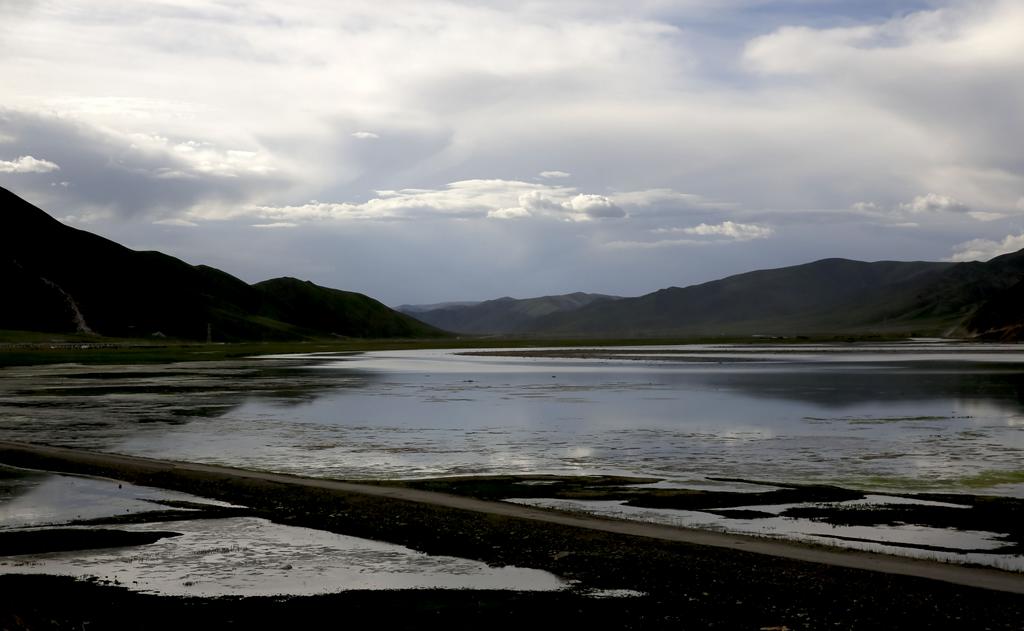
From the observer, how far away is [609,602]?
1407 centimetres

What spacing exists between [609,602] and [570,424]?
1060 inches

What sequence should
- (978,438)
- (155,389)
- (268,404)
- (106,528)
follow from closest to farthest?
(106,528) < (978,438) < (268,404) < (155,389)

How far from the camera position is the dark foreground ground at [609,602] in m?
12.9

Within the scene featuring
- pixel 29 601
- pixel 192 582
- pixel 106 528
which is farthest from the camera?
pixel 106 528

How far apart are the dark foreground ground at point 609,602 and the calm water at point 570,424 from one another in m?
9.42

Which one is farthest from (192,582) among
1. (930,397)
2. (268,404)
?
(930,397)

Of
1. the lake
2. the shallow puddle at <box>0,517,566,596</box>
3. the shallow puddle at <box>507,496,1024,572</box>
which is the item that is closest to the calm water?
the lake

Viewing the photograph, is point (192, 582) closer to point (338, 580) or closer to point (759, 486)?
point (338, 580)

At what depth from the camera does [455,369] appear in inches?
3679

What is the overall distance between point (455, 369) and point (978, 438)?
63202mm

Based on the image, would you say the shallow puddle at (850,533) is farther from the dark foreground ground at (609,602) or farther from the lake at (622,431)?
the dark foreground ground at (609,602)

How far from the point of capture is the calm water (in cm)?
2870

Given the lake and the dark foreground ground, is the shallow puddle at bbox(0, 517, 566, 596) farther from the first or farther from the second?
the lake

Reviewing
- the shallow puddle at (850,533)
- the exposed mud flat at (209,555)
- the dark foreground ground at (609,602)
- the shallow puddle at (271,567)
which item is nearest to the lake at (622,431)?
the shallow puddle at (850,533)
